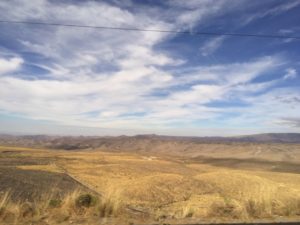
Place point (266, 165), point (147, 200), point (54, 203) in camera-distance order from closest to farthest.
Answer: point (54, 203) < point (147, 200) < point (266, 165)

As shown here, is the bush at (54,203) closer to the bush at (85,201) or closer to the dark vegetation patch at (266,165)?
the bush at (85,201)

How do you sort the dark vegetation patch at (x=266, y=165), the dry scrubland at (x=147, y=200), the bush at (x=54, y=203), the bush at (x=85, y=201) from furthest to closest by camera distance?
1. the dark vegetation patch at (x=266, y=165)
2. the bush at (x=54, y=203)
3. the bush at (x=85, y=201)
4. the dry scrubland at (x=147, y=200)

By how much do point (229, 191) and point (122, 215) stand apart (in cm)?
2545

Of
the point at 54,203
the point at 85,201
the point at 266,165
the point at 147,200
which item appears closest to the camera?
the point at 85,201

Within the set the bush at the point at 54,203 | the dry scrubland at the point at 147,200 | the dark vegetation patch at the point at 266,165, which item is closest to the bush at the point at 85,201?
the dry scrubland at the point at 147,200

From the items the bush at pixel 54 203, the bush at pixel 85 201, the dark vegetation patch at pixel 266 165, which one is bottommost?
the dark vegetation patch at pixel 266 165

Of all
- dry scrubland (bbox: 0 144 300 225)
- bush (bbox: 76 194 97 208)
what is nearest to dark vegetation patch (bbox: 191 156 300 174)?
dry scrubland (bbox: 0 144 300 225)

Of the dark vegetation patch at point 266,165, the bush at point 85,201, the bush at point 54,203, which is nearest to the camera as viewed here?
the bush at point 85,201

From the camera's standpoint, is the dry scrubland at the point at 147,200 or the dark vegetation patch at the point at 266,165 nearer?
the dry scrubland at the point at 147,200

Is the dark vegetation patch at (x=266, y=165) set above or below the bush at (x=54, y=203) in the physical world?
below

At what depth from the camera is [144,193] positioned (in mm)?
27297

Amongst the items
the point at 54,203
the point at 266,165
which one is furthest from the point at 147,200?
the point at 266,165

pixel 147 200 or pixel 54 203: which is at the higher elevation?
pixel 54 203

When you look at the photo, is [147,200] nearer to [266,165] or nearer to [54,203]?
[54,203]
